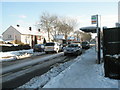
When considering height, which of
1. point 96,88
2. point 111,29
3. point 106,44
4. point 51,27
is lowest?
point 96,88

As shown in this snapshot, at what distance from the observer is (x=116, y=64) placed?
21.1 feet

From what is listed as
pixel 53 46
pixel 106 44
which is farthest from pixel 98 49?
pixel 53 46

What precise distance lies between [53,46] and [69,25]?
4794 cm

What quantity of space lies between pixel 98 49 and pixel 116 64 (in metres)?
4.37

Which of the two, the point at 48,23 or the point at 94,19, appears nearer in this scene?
the point at 94,19

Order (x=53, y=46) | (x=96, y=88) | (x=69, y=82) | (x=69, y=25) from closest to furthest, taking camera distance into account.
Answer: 1. (x=96, y=88)
2. (x=69, y=82)
3. (x=53, y=46)
4. (x=69, y=25)

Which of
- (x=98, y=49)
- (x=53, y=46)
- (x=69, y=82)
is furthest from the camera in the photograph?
(x=53, y=46)

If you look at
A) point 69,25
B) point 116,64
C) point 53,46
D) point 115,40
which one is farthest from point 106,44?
point 69,25

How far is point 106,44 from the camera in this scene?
21.9ft

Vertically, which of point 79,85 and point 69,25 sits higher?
point 69,25

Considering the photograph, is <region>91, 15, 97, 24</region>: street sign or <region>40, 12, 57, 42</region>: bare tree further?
<region>40, 12, 57, 42</region>: bare tree

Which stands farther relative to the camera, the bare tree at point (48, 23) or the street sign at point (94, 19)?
the bare tree at point (48, 23)

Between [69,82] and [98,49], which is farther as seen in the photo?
[98,49]

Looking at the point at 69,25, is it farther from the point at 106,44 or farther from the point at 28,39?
the point at 106,44
